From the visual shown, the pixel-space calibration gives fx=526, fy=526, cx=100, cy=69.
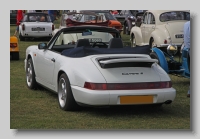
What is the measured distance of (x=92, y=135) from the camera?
6.64 meters

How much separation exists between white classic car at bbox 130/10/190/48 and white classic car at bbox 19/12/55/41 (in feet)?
16.7

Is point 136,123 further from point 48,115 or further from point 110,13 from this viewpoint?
point 110,13

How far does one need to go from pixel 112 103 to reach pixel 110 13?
61.8 feet

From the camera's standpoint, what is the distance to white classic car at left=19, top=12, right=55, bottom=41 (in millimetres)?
22047

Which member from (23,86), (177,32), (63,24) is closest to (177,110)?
(23,86)

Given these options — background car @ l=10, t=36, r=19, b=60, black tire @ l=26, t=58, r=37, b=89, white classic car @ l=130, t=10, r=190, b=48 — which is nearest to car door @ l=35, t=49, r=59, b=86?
black tire @ l=26, t=58, r=37, b=89

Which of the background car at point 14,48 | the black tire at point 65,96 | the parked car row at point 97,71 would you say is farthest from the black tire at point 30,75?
the background car at point 14,48

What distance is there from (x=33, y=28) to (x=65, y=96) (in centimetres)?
1440

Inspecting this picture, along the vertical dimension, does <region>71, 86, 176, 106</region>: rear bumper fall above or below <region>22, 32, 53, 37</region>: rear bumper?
below

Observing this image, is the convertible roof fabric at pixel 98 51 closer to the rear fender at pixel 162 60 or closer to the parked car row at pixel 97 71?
the parked car row at pixel 97 71

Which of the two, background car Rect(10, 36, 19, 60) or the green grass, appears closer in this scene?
the green grass

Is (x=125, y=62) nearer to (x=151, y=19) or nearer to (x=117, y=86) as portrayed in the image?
(x=117, y=86)

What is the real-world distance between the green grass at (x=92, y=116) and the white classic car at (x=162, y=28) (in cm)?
674

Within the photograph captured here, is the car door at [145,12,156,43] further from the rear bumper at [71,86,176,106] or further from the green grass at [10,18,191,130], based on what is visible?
the rear bumper at [71,86,176,106]
